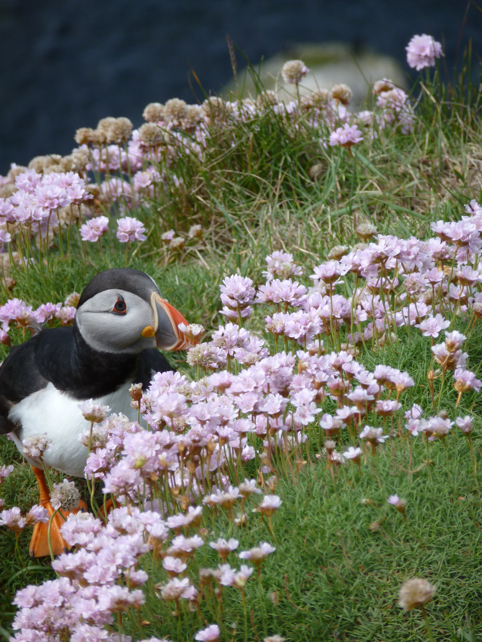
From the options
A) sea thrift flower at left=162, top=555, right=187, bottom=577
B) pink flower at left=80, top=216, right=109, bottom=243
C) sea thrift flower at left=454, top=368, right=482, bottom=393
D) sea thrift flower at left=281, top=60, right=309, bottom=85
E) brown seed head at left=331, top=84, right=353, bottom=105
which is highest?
sea thrift flower at left=281, top=60, right=309, bottom=85

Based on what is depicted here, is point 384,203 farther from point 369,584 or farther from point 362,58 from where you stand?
point 362,58

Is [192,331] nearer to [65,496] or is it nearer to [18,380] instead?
[65,496]

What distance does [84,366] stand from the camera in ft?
9.52

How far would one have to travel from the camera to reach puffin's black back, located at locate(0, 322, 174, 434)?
290 centimetres

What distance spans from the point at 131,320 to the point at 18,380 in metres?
0.85

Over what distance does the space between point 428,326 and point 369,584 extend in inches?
40.0

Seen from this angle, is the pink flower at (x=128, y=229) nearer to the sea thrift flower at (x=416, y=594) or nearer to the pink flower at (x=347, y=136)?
the pink flower at (x=347, y=136)

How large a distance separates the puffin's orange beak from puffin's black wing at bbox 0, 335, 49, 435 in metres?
0.74

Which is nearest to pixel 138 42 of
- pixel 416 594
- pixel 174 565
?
pixel 174 565

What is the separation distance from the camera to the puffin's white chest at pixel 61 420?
2.88 meters

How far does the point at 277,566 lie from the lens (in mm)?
2008

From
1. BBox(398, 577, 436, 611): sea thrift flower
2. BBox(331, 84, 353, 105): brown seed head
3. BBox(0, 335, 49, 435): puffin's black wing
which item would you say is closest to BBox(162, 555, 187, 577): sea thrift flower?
BBox(398, 577, 436, 611): sea thrift flower

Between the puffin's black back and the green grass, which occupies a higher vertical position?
the puffin's black back

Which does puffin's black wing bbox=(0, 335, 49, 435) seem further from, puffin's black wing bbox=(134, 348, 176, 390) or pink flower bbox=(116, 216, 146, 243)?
pink flower bbox=(116, 216, 146, 243)
